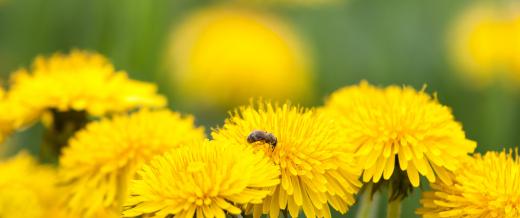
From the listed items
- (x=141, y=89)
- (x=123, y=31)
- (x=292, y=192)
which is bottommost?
(x=292, y=192)

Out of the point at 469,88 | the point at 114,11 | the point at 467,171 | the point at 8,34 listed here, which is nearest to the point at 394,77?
the point at 469,88

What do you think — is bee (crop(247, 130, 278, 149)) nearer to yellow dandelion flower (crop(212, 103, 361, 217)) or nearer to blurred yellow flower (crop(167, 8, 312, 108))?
yellow dandelion flower (crop(212, 103, 361, 217))

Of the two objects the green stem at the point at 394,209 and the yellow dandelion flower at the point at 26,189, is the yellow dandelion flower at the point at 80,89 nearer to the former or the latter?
the yellow dandelion flower at the point at 26,189

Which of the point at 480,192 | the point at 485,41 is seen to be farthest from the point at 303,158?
the point at 485,41

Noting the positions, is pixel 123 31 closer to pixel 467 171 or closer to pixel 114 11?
pixel 114 11

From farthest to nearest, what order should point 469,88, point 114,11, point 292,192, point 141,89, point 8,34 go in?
point 8,34 → point 469,88 → point 114,11 → point 141,89 → point 292,192

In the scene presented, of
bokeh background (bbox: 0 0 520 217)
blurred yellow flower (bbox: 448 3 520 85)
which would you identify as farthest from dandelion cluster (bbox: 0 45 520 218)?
blurred yellow flower (bbox: 448 3 520 85)
